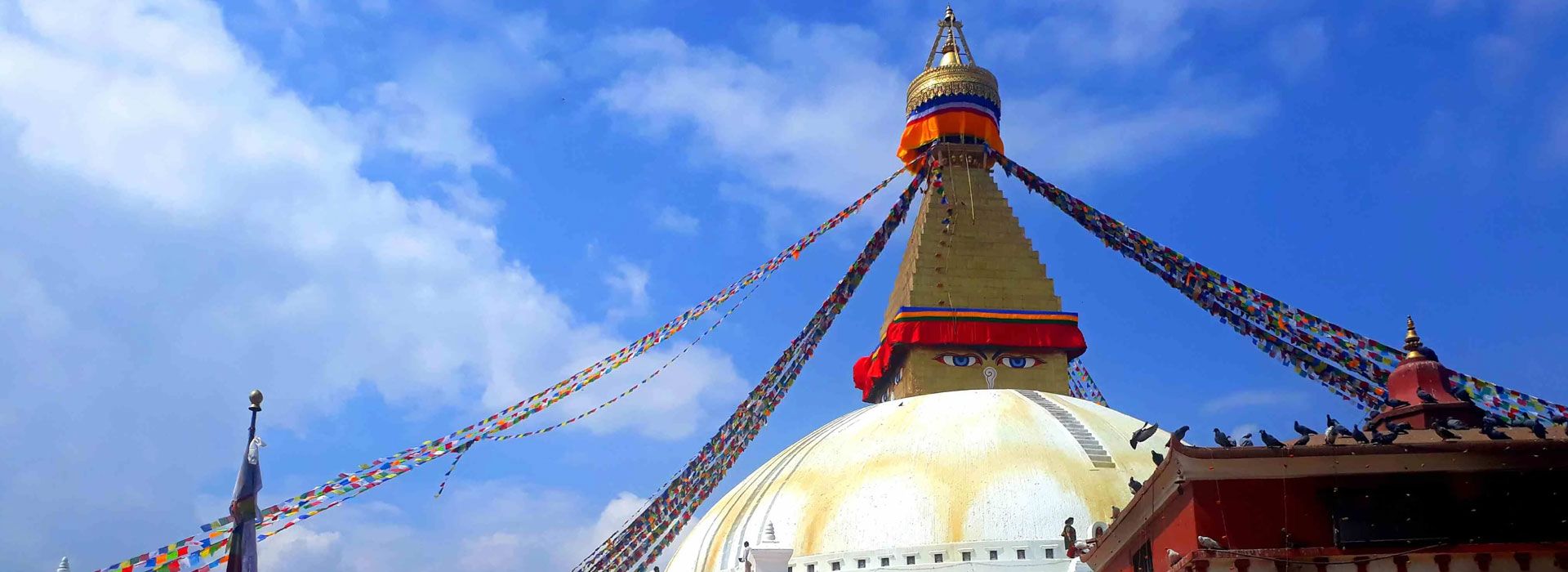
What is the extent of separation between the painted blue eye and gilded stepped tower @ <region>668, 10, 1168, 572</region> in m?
0.02

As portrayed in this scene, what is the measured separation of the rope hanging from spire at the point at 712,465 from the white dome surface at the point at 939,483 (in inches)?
18.0

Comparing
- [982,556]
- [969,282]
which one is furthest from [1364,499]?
[969,282]

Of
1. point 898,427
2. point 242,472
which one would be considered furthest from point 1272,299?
point 242,472

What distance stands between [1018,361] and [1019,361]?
0.12 ft

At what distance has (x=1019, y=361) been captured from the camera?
25.7 meters

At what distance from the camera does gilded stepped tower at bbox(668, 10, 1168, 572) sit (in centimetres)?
1634

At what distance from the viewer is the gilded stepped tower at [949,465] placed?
643 inches

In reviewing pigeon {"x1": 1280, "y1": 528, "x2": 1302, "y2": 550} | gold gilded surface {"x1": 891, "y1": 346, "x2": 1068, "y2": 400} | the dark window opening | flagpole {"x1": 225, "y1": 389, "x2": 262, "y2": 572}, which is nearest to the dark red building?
pigeon {"x1": 1280, "y1": 528, "x2": 1302, "y2": 550}

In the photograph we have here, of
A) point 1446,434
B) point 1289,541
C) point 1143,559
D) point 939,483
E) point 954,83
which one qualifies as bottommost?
point 1289,541

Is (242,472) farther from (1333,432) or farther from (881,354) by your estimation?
(881,354)

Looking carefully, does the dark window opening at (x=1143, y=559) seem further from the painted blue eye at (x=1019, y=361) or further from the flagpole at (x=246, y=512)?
the painted blue eye at (x=1019, y=361)

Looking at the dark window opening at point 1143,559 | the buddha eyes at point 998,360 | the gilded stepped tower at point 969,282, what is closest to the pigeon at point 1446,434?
the dark window opening at point 1143,559

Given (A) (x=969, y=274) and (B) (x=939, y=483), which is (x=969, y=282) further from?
(B) (x=939, y=483)

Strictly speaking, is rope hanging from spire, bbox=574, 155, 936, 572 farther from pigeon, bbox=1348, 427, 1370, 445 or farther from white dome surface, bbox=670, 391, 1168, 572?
pigeon, bbox=1348, 427, 1370, 445
